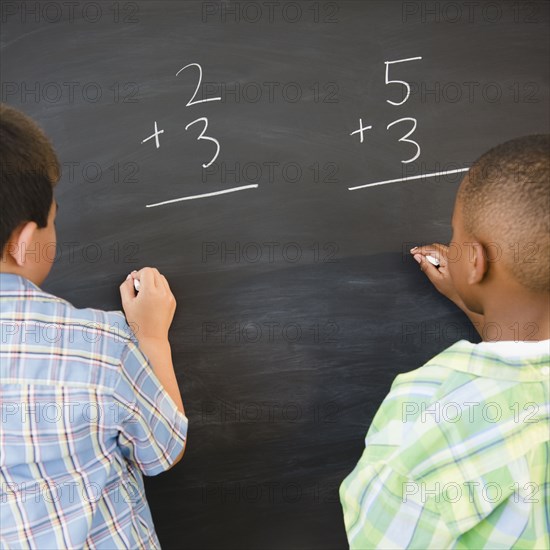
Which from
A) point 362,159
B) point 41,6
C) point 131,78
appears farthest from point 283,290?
point 41,6

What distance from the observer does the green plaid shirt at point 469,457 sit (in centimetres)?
69

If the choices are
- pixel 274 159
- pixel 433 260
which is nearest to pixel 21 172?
pixel 274 159

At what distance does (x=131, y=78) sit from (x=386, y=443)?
0.81 metres

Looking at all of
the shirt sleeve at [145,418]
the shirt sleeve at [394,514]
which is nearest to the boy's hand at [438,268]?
the shirt sleeve at [394,514]

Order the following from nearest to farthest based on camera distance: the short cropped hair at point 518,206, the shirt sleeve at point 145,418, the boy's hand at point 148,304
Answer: the short cropped hair at point 518,206 → the shirt sleeve at point 145,418 → the boy's hand at point 148,304

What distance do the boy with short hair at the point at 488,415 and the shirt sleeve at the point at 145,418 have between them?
304 millimetres

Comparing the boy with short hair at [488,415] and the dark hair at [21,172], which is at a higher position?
the dark hair at [21,172]

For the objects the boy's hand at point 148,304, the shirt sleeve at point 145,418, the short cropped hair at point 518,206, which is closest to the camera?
the short cropped hair at point 518,206

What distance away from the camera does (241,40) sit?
1.03 meters

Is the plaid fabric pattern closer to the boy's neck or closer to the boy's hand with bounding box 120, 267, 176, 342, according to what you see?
the boy's hand with bounding box 120, 267, 176, 342

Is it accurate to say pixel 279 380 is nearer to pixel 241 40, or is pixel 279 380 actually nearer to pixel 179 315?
pixel 179 315

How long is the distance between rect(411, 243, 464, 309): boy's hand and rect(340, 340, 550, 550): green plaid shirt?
33 cm

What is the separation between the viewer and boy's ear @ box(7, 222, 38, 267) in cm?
74

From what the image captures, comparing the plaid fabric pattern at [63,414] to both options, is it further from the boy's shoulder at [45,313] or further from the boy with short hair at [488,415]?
the boy with short hair at [488,415]
